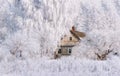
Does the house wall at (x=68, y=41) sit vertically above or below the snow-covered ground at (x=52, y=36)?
below

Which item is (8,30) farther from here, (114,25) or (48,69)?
(48,69)

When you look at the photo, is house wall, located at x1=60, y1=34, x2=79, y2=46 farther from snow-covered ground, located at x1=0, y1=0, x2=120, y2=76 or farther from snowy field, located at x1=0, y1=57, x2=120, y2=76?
snowy field, located at x1=0, y1=57, x2=120, y2=76

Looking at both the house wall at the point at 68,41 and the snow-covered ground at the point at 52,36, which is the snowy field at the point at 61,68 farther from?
the house wall at the point at 68,41

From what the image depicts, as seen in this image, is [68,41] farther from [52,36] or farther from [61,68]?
[61,68]

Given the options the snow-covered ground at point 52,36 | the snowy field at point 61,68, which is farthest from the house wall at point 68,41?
the snowy field at point 61,68

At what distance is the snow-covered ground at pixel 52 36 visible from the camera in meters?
7.40

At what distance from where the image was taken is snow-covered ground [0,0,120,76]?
7.40 m

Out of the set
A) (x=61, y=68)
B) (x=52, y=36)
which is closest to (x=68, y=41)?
(x=52, y=36)

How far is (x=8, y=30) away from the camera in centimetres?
2994

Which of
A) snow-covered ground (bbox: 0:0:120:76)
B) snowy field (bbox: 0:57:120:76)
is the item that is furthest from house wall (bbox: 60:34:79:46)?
snowy field (bbox: 0:57:120:76)

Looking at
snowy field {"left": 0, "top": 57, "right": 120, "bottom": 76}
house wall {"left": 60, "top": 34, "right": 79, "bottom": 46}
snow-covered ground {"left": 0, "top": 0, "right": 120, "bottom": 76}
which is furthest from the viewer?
house wall {"left": 60, "top": 34, "right": 79, "bottom": 46}

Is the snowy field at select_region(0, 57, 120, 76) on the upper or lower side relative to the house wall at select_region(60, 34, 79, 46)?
upper

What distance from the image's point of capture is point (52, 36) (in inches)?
1108

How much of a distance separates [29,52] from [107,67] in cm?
2334
